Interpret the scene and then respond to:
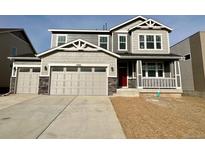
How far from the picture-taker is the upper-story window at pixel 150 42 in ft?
48.1

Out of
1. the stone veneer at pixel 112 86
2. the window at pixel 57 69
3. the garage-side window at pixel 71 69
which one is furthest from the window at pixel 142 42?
the window at pixel 57 69

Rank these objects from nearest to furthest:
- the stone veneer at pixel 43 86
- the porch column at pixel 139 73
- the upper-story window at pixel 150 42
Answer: the stone veneer at pixel 43 86 < the porch column at pixel 139 73 < the upper-story window at pixel 150 42

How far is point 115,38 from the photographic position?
15.5 metres

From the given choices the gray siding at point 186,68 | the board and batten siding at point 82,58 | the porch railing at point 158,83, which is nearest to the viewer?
the board and batten siding at point 82,58

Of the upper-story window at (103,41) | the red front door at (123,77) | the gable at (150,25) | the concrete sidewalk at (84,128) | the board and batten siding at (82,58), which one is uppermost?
the gable at (150,25)

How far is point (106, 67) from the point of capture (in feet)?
41.1

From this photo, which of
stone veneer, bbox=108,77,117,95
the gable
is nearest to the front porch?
stone veneer, bbox=108,77,117,95

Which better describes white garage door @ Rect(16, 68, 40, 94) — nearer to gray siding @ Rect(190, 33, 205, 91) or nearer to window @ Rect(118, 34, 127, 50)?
window @ Rect(118, 34, 127, 50)

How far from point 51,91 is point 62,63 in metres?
2.53

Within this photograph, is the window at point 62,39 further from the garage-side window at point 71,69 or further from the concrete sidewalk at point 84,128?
the concrete sidewalk at point 84,128

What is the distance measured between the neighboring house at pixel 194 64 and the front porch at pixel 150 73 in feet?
7.82

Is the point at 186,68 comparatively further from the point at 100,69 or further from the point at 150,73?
the point at 100,69
